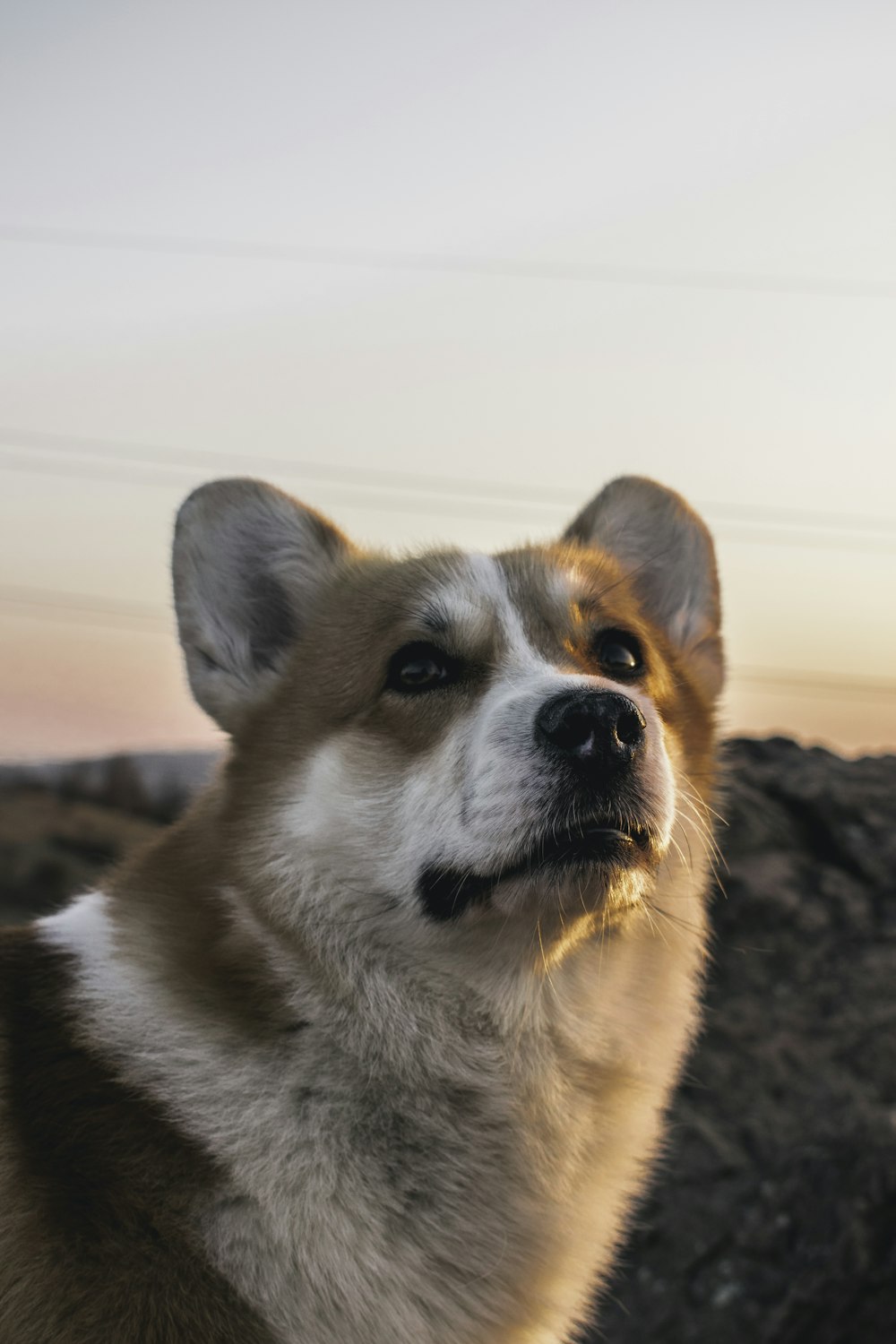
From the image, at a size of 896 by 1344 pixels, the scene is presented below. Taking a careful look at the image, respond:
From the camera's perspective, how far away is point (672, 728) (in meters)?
4.31

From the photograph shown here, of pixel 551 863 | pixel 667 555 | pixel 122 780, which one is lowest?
pixel 122 780

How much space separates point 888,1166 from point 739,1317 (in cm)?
105

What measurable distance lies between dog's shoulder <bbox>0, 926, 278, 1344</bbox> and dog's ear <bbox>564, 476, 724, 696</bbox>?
2592 mm

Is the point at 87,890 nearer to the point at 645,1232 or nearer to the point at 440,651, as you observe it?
the point at 440,651

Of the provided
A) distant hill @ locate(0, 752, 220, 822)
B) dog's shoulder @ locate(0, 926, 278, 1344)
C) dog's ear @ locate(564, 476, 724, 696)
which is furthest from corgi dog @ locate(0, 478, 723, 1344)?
distant hill @ locate(0, 752, 220, 822)

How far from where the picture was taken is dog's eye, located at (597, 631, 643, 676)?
13.8 feet

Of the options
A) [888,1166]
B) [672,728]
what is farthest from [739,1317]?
[672,728]

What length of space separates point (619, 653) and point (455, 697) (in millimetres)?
729

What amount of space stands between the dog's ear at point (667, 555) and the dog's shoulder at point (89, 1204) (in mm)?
2592

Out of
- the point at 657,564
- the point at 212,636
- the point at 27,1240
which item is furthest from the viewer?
the point at 657,564

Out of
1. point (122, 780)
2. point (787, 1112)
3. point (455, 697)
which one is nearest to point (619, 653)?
point (455, 697)

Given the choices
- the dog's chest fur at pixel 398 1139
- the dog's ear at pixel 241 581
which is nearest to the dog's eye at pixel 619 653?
the dog's chest fur at pixel 398 1139

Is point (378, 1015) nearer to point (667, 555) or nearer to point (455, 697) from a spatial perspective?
point (455, 697)

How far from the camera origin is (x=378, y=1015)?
11.7 ft
